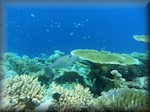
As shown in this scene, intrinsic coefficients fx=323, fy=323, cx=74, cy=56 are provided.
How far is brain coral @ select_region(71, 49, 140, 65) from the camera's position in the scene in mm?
A: 4598

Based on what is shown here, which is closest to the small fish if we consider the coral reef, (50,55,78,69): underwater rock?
(50,55,78,69): underwater rock

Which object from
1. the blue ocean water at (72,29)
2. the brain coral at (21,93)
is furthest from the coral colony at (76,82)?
the blue ocean water at (72,29)

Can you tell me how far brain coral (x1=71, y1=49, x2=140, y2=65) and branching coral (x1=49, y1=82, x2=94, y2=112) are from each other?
1.61 feet

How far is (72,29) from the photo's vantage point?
4.66 m

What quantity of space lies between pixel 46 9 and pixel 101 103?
1515mm

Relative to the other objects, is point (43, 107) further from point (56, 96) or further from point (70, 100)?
point (70, 100)

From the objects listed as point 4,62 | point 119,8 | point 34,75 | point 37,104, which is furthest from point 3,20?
point 119,8

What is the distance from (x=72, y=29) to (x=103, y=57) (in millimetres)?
603

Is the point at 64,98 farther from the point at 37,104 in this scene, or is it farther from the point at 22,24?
the point at 22,24

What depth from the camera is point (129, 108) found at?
13.8 feet

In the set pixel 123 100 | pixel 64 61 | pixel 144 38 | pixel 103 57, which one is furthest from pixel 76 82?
pixel 144 38

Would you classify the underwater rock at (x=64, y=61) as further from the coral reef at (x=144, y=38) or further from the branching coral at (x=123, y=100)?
the coral reef at (x=144, y=38)

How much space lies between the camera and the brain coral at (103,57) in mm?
4598

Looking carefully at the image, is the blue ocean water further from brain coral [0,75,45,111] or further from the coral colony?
brain coral [0,75,45,111]
